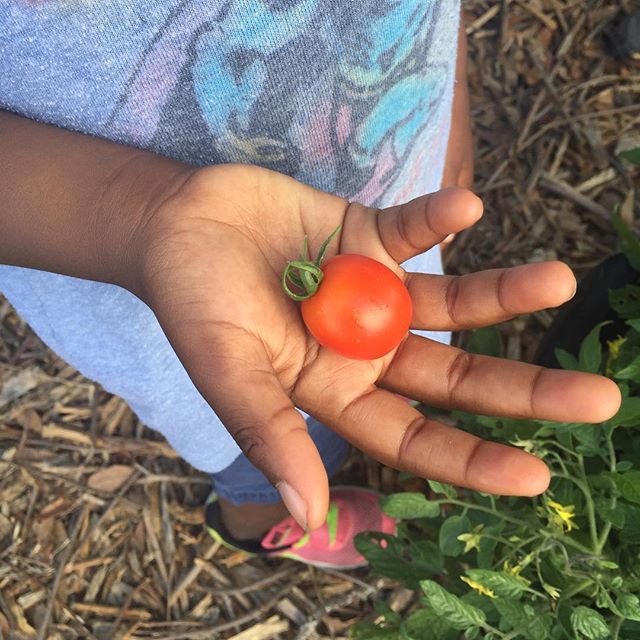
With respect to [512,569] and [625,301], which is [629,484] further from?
[625,301]

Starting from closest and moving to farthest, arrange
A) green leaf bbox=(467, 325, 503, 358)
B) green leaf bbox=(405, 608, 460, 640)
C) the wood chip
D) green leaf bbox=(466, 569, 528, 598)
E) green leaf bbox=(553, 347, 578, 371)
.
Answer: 1. green leaf bbox=(466, 569, 528, 598)
2. green leaf bbox=(405, 608, 460, 640)
3. green leaf bbox=(553, 347, 578, 371)
4. green leaf bbox=(467, 325, 503, 358)
5. the wood chip

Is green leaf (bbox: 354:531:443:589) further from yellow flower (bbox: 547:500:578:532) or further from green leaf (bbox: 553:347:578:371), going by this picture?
green leaf (bbox: 553:347:578:371)

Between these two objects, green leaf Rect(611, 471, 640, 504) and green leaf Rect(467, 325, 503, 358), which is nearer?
green leaf Rect(611, 471, 640, 504)

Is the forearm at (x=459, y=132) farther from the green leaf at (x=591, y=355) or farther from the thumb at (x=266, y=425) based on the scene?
the thumb at (x=266, y=425)

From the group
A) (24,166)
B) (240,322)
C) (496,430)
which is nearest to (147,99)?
(24,166)

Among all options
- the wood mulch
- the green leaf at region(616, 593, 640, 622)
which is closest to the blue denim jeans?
the wood mulch

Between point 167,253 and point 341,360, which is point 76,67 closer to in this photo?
point 167,253

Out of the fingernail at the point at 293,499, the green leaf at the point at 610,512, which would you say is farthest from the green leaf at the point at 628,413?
the fingernail at the point at 293,499
